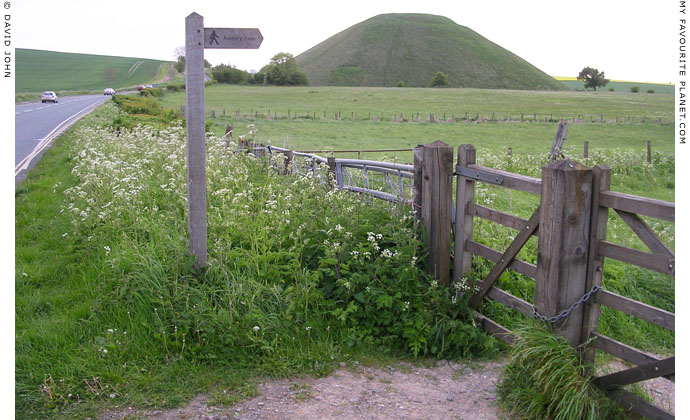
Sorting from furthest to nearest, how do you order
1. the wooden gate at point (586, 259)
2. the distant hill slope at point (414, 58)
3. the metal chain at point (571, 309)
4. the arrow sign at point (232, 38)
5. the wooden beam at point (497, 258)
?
the distant hill slope at point (414, 58), the arrow sign at point (232, 38), the wooden beam at point (497, 258), the metal chain at point (571, 309), the wooden gate at point (586, 259)

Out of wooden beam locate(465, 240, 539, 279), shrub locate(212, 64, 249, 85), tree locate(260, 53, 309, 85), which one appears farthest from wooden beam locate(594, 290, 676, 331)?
tree locate(260, 53, 309, 85)

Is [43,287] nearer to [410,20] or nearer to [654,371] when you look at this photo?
[654,371]

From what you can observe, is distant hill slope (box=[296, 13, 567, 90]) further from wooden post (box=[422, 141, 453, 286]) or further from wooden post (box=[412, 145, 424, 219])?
wooden post (box=[422, 141, 453, 286])

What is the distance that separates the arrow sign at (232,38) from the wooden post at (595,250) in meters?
3.24

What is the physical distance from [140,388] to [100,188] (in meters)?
4.19

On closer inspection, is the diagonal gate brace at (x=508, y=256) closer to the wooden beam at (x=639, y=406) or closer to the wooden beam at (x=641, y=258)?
the wooden beam at (x=641, y=258)

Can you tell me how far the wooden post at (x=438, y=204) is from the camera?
5.53m

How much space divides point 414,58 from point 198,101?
129 m

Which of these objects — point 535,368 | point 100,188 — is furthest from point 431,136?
point 535,368

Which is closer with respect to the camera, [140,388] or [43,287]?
[140,388]

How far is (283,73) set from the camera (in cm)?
10144

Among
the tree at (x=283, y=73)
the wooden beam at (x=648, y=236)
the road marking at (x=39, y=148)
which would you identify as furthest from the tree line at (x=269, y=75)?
the wooden beam at (x=648, y=236)

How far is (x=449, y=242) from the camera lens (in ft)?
18.6

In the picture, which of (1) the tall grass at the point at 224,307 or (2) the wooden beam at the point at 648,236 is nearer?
(2) the wooden beam at the point at 648,236
